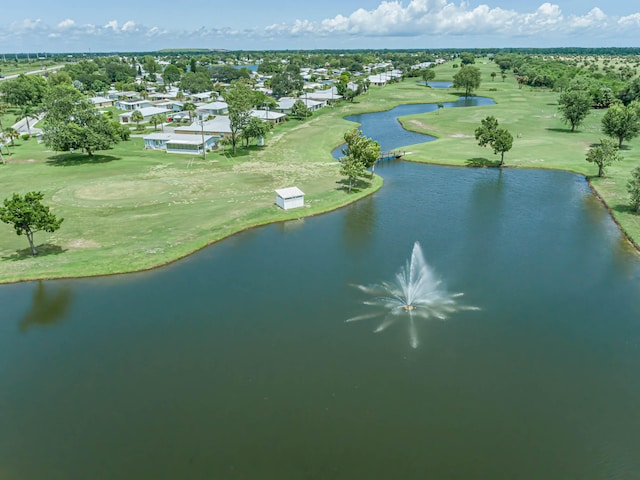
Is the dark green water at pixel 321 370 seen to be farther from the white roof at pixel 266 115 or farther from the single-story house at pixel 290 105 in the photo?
the single-story house at pixel 290 105

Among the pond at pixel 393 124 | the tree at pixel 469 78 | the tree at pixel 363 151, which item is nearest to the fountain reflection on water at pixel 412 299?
the tree at pixel 363 151

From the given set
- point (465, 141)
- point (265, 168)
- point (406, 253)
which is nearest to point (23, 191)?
point (265, 168)

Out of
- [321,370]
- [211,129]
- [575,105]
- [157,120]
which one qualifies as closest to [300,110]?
[211,129]

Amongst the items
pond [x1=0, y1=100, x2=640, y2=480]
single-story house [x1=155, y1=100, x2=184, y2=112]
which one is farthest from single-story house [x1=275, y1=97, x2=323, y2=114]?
pond [x1=0, y1=100, x2=640, y2=480]

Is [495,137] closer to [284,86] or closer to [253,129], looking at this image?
[253,129]

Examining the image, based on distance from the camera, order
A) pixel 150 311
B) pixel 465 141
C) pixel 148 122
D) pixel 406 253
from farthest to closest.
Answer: pixel 148 122
pixel 465 141
pixel 406 253
pixel 150 311

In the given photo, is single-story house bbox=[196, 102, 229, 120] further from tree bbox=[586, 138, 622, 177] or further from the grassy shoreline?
tree bbox=[586, 138, 622, 177]

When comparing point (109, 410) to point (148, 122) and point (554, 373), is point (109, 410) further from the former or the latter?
point (148, 122)
